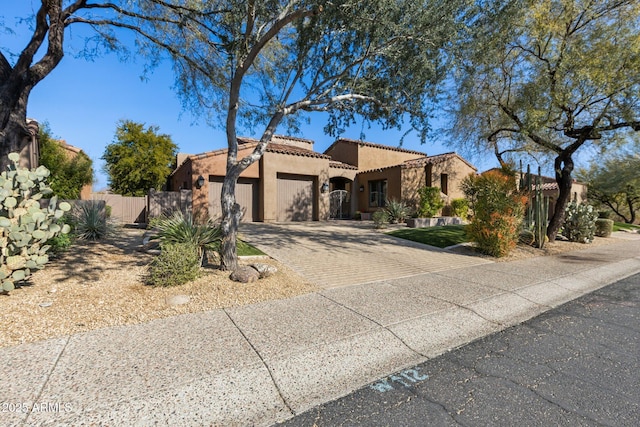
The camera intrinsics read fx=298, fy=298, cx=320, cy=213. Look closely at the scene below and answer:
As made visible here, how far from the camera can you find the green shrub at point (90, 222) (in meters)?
8.73

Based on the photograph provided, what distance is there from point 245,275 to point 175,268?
1.22 meters

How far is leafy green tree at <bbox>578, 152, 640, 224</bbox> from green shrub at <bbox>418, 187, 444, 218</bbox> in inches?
741

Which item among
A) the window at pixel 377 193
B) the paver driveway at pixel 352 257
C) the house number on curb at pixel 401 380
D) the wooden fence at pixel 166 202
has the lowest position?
the house number on curb at pixel 401 380

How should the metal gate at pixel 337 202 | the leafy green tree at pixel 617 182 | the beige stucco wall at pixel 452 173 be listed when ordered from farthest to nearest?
the leafy green tree at pixel 617 182 < the metal gate at pixel 337 202 < the beige stucco wall at pixel 452 173

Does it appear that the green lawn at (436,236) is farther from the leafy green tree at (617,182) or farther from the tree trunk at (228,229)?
the leafy green tree at (617,182)

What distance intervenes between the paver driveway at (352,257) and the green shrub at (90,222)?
4.32 meters

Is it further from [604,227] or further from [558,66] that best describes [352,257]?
[604,227]

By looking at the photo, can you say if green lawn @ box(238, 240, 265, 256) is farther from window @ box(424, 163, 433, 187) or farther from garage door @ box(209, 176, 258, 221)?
window @ box(424, 163, 433, 187)

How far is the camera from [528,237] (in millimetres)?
11828

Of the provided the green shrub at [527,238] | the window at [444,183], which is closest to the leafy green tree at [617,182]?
the window at [444,183]

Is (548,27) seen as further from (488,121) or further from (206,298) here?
(206,298)

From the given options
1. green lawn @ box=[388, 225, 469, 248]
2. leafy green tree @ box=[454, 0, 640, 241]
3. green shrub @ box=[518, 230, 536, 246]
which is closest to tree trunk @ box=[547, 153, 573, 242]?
leafy green tree @ box=[454, 0, 640, 241]

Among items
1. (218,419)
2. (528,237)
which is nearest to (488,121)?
(528,237)

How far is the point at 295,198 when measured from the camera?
1783 centimetres
